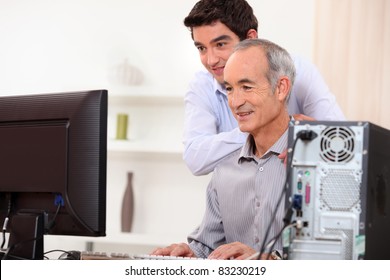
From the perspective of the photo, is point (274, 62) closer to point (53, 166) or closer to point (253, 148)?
point (253, 148)

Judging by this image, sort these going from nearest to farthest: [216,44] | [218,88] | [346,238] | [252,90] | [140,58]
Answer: [346,238] → [252,90] → [216,44] → [218,88] → [140,58]

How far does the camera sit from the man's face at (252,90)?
1957mm

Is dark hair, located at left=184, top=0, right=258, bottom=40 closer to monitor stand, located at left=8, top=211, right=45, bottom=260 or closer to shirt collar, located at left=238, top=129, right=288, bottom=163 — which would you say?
shirt collar, located at left=238, top=129, right=288, bottom=163

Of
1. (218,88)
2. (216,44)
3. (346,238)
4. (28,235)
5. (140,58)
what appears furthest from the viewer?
(140,58)

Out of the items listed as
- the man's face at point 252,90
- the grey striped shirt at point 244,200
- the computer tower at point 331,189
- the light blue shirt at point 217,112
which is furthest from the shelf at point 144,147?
the computer tower at point 331,189

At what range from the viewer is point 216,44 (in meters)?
2.46

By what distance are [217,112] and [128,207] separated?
5.94ft

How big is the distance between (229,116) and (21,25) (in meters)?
2.53

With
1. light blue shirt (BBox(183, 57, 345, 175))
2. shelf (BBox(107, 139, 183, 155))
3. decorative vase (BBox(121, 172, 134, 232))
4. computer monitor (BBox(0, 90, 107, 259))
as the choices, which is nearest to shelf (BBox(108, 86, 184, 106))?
shelf (BBox(107, 139, 183, 155))

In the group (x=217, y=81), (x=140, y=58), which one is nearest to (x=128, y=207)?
(x=140, y=58)

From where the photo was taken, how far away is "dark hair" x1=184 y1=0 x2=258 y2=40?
244 centimetres

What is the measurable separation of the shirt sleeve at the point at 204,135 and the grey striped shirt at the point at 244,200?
163 millimetres
